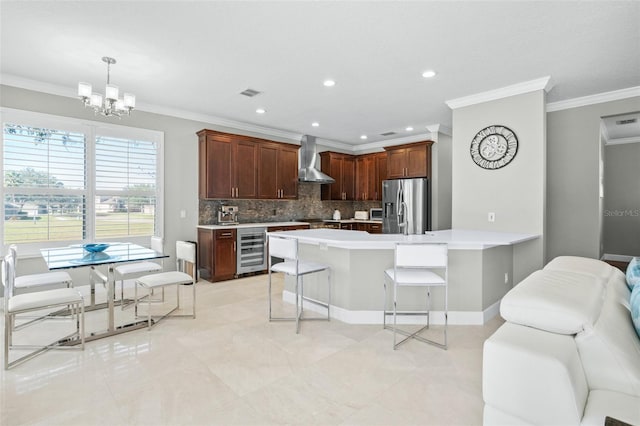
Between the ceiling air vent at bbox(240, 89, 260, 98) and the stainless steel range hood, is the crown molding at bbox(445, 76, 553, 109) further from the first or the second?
the stainless steel range hood

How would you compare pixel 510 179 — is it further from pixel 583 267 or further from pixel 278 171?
pixel 278 171

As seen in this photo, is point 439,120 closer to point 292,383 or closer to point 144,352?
point 292,383

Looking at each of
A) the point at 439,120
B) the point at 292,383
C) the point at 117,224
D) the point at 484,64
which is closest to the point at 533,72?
the point at 484,64

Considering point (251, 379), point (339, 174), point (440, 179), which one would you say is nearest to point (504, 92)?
point (440, 179)

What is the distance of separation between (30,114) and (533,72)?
5.87 metres

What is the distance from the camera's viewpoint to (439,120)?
5.54 m

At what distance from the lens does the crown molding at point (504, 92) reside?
3.65 m

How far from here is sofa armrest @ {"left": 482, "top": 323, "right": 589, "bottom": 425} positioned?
1.18m

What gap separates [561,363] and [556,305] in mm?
291

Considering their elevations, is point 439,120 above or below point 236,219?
above

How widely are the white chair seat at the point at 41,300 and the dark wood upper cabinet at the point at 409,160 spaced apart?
18.1 ft

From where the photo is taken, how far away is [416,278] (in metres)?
2.80

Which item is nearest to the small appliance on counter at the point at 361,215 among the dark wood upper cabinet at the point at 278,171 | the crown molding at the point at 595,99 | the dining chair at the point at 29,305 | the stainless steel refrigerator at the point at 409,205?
the stainless steel refrigerator at the point at 409,205

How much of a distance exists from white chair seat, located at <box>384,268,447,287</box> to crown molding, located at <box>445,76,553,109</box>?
2.60m
